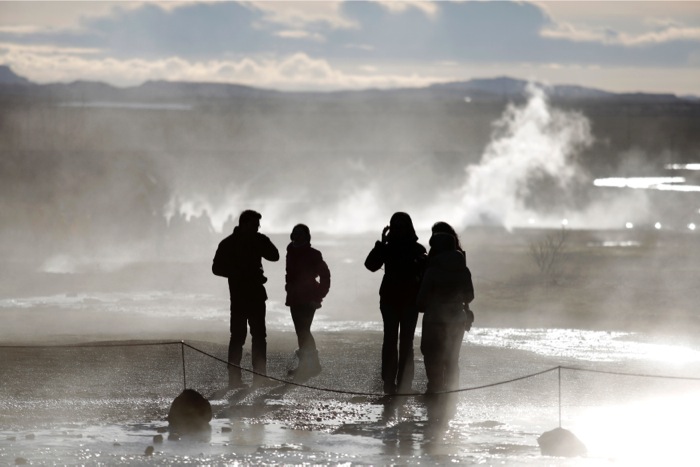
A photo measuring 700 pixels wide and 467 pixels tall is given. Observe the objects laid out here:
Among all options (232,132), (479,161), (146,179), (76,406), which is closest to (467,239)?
(146,179)

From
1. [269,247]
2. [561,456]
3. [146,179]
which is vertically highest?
[146,179]

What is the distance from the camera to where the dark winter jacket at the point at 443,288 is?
37.9 feet

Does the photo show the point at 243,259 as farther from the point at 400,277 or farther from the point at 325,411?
the point at 325,411

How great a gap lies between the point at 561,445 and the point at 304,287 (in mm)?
4766

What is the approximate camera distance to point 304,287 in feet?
44.8

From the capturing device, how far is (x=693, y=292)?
30.9m

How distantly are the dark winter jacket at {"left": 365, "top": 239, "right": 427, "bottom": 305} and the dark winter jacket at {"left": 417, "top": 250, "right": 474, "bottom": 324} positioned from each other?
432 millimetres

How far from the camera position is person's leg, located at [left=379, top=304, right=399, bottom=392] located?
475 inches

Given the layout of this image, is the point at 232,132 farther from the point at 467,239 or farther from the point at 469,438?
the point at 469,438

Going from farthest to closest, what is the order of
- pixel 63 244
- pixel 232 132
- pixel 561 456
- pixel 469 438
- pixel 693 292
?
pixel 232 132
pixel 63 244
pixel 693 292
pixel 469 438
pixel 561 456

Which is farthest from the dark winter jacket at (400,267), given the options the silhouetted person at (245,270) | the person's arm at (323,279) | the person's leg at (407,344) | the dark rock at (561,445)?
the dark rock at (561,445)

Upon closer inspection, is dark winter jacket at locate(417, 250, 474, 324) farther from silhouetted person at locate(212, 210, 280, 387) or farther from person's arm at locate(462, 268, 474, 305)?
silhouetted person at locate(212, 210, 280, 387)

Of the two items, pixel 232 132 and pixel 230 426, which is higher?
pixel 232 132

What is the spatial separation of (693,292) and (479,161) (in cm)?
11025
